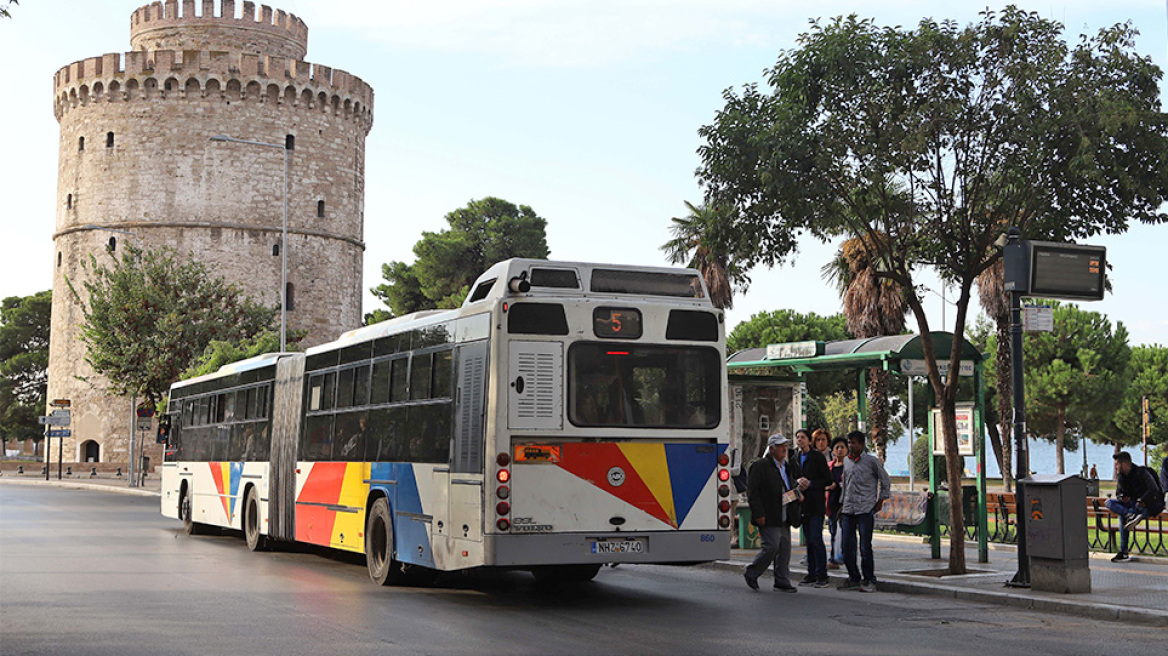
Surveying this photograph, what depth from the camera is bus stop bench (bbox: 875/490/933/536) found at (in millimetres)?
15727

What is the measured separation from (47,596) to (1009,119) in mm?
11054

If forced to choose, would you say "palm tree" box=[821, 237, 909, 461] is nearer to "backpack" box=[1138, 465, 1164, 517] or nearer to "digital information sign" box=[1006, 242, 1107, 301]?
"backpack" box=[1138, 465, 1164, 517]

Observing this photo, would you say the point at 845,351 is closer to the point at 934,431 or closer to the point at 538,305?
the point at 934,431

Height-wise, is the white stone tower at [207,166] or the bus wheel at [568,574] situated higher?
the white stone tower at [207,166]

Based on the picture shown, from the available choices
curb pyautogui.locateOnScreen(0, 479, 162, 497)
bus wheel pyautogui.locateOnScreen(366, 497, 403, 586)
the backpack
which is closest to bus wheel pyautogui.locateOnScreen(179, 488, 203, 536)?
bus wheel pyautogui.locateOnScreen(366, 497, 403, 586)

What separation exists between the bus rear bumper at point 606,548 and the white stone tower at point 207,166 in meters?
50.1

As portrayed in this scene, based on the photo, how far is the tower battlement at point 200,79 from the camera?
59.1 meters

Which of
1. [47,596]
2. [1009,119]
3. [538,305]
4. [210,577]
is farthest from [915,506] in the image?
[47,596]

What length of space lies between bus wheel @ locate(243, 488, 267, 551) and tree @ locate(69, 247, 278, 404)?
2982cm

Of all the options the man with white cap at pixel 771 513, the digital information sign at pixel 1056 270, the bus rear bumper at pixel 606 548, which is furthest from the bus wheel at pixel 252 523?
the digital information sign at pixel 1056 270

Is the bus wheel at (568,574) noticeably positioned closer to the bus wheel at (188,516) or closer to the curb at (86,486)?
the bus wheel at (188,516)

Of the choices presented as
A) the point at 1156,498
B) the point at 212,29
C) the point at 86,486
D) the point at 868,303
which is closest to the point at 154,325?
the point at 86,486

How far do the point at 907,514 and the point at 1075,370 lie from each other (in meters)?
51.3

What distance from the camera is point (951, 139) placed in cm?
1494
